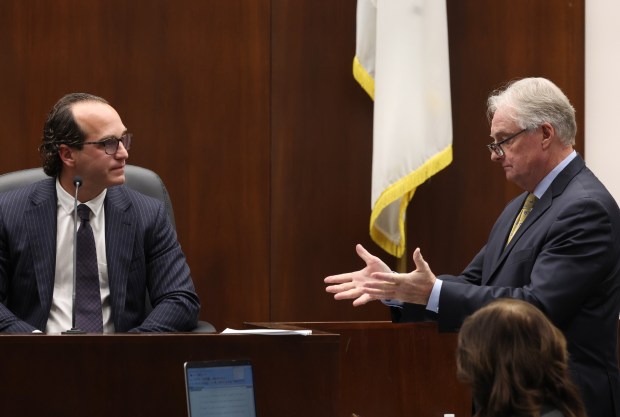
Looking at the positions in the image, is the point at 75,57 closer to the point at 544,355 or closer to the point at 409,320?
the point at 409,320

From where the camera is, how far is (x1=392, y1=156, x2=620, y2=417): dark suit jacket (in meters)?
3.28

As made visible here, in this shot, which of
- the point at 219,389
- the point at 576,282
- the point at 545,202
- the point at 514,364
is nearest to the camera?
the point at 514,364

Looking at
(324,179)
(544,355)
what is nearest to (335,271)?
(324,179)

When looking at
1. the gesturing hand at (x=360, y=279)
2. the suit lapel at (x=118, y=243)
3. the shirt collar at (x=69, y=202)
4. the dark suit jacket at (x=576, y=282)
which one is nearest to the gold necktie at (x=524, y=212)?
the dark suit jacket at (x=576, y=282)

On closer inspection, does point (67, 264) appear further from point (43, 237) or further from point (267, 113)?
point (267, 113)

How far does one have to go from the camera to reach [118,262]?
3.91 m

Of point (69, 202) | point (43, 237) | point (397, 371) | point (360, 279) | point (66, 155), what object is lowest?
point (397, 371)

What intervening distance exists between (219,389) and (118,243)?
137 cm

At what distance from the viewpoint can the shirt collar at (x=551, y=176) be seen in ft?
11.6

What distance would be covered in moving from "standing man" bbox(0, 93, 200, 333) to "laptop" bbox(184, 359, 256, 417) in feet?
3.47

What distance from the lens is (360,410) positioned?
369 cm

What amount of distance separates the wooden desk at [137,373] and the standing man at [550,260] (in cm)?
54

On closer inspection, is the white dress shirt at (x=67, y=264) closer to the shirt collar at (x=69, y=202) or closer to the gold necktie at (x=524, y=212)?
the shirt collar at (x=69, y=202)

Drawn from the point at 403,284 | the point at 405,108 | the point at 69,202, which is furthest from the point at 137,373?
the point at 405,108
